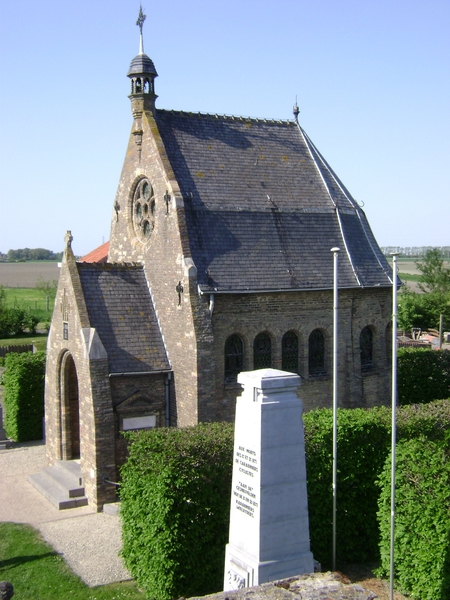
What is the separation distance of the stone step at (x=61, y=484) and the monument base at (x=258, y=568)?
8.86 m

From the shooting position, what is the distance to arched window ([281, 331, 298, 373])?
22938 millimetres

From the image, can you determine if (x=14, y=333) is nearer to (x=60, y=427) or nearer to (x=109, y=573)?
(x=60, y=427)

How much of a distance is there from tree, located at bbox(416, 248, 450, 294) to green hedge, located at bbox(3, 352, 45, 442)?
52.5 m

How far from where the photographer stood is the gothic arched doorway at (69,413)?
77.4ft

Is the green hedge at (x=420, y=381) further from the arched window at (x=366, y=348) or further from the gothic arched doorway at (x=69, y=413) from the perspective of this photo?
the gothic arched doorway at (x=69, y=413)

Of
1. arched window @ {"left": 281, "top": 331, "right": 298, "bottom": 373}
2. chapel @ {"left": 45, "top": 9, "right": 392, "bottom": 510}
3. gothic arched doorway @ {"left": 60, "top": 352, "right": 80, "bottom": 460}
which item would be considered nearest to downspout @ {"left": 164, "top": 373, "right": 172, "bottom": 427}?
chapel @ {"left": 45, "top": 9, "right": 392, "bottom": 510}

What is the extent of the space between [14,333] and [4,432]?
3794cm

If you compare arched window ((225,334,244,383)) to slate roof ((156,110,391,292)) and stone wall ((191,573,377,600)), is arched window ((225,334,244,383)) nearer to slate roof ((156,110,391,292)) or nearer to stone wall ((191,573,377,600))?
slate roof ((156,110,391,292))

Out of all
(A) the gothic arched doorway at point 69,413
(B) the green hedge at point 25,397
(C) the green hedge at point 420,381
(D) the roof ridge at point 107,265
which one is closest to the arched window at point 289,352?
(D) the roof ridge at point 107,265

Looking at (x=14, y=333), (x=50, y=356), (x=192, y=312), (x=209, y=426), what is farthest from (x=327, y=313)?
(x=14, y=333)

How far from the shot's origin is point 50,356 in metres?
24.1

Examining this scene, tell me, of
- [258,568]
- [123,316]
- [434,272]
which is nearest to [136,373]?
[123,316]

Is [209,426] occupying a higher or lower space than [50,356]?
lower

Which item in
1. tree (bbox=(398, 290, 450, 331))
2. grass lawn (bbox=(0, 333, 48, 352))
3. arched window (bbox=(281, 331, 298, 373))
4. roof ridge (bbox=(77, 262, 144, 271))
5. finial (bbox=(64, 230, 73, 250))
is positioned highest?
finial (bbox=(64, 230, 73, 250))
